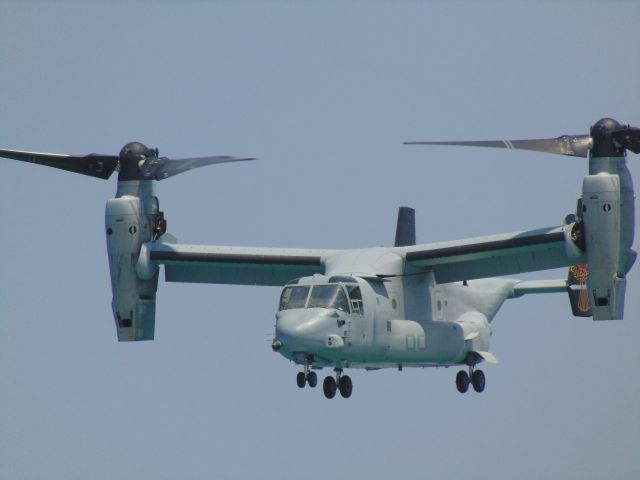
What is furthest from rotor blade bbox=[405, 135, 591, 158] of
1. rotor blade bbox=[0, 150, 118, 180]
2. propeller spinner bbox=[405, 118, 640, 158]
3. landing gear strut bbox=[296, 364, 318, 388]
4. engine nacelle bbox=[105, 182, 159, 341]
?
rotor blade bbox=[0, 150, 118, 180]

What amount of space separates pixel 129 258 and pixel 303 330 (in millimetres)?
6979

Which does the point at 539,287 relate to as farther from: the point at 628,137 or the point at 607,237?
the point at 628,137

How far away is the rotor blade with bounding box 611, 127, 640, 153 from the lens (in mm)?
38125

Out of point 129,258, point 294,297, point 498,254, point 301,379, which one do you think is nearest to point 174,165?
point 129,258

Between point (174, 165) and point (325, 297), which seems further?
point (174, 165)

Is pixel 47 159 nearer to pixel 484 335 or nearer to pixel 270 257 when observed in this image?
pixel 270 257

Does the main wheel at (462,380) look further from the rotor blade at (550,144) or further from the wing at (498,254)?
the rotor blade at (550,144)

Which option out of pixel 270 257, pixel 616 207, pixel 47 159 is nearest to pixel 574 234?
pixel 616 207

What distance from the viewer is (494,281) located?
151ft

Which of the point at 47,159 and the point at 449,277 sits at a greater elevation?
the point at 47,159

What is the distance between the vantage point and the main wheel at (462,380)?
43.7 m

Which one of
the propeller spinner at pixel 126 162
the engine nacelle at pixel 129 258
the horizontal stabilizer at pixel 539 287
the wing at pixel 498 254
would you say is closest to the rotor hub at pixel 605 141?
the wing at pixel 498 254

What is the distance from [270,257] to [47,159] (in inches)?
264

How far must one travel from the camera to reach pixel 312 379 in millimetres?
38688
